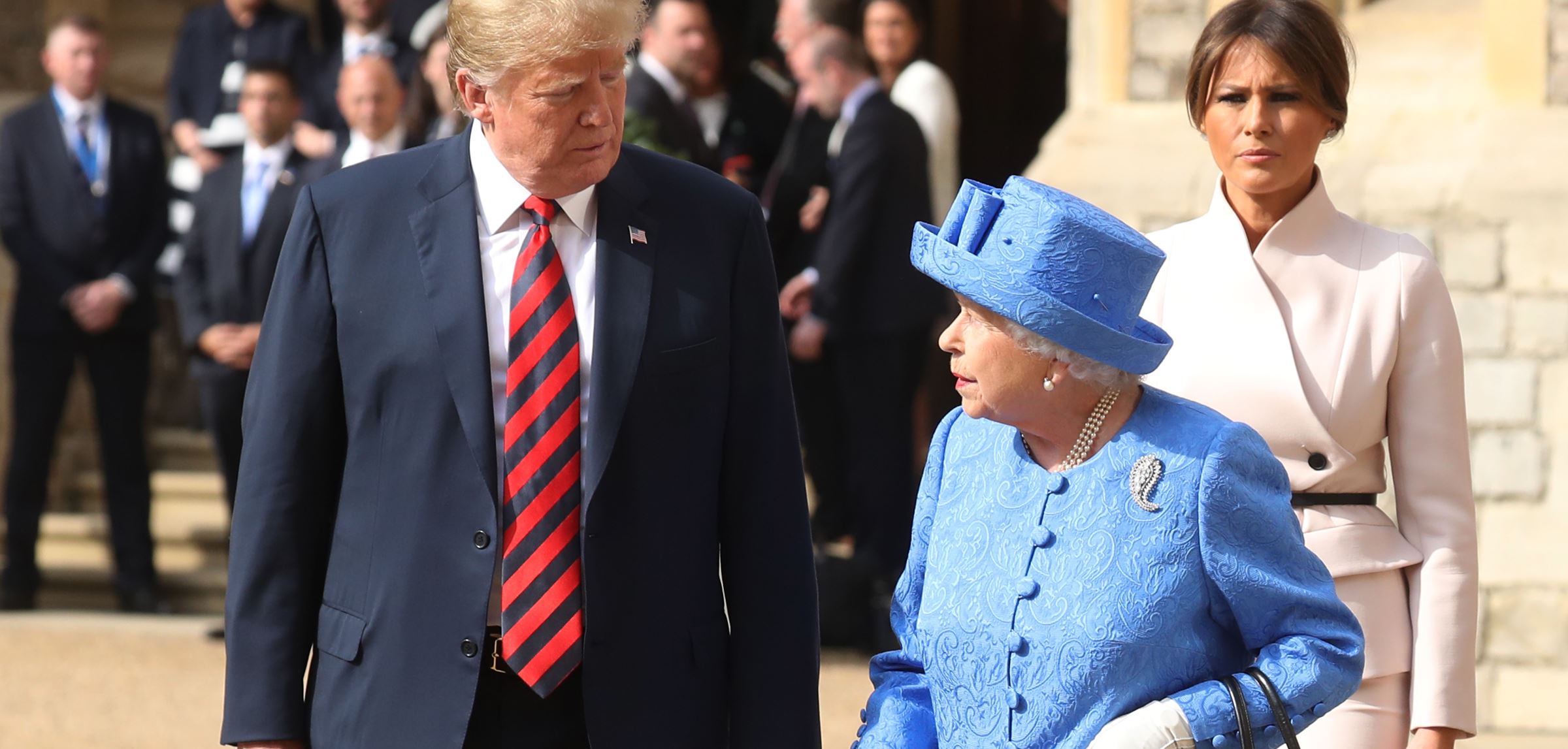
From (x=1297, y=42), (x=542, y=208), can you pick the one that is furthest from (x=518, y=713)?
(x=1297, y=42)

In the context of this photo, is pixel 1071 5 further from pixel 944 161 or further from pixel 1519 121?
pixel 1519 121

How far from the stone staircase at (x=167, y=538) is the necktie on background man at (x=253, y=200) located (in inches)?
57.8

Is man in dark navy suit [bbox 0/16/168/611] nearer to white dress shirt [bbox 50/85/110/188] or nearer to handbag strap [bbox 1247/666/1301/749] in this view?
white dress shirt [bbox 50/85/110/188]

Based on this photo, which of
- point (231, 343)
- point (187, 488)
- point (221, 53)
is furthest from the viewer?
point (187, 488)

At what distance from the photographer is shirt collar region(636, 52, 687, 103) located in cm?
752

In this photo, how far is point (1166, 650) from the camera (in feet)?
8.24

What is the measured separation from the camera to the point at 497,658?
9.03 ft

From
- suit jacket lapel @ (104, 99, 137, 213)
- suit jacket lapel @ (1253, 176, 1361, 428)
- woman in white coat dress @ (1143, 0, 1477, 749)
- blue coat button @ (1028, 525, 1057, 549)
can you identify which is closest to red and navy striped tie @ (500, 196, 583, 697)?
blue coat button @ (1028, 525, 1057, 549)

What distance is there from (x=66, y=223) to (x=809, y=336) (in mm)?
3379

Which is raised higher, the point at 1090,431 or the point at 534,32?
the point at 534,32

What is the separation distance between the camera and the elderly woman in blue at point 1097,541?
250cm

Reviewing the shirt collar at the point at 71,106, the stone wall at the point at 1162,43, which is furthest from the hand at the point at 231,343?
the stone wall at the point at 1162,43

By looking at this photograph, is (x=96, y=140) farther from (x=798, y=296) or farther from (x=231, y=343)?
(x=798, y=296)

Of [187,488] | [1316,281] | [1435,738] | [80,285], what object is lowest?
[187,488]
